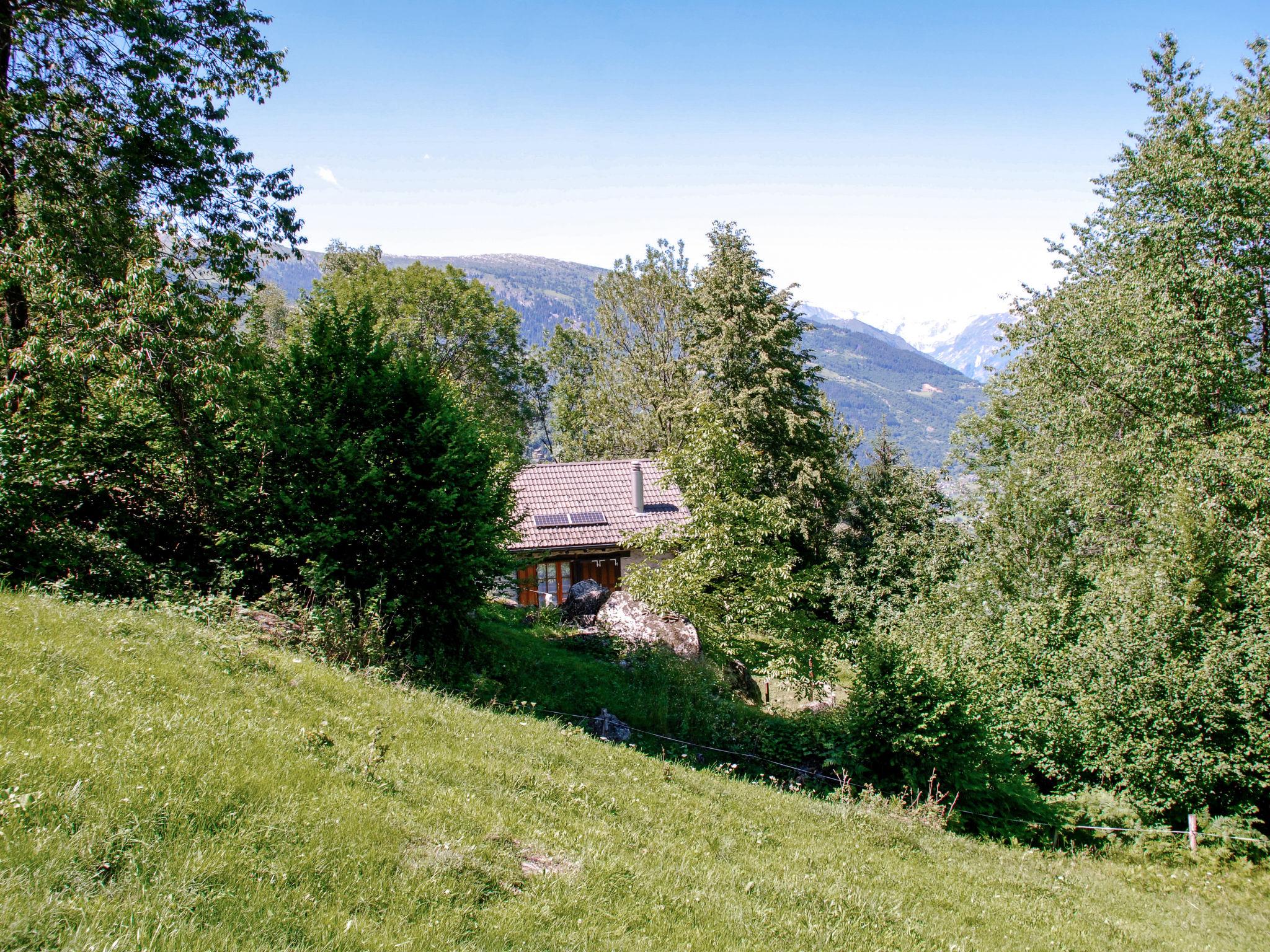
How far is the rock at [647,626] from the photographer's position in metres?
17.2

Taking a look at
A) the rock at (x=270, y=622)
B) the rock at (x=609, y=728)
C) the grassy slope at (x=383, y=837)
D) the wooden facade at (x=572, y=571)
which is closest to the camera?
the grassy slope at (x=383, y=837)

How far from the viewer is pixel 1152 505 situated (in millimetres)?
18812

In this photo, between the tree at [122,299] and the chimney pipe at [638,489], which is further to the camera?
the chimney pipe at [638,489]

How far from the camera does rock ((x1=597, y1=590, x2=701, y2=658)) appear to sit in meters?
17.2

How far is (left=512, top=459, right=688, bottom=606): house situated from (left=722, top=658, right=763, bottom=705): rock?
1071 cm

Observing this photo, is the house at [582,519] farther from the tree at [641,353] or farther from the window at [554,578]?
the tree at [641,353]

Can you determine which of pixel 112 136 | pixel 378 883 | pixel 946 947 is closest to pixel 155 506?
pixel 112 136

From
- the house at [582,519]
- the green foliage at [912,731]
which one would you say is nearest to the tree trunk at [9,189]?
the green foliage at [912,731]

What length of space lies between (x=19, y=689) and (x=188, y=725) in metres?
1.17

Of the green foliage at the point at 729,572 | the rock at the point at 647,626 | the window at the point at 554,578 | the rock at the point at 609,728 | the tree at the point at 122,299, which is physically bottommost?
the window at the point at 554,578

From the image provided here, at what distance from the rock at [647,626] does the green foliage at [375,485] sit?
5560 millimetres

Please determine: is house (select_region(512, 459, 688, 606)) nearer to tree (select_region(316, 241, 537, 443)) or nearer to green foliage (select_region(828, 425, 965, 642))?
tree (select_region(316, 241, 537, 443))

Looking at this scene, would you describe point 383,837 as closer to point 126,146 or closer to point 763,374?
point 126,146

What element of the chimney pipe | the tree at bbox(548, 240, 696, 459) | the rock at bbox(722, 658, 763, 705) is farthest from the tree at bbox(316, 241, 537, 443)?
the rock at bbox(722, 658, 763, 705)
